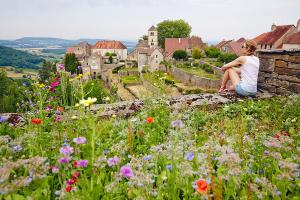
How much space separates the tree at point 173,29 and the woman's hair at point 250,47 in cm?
7142

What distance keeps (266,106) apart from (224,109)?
0.80 meters

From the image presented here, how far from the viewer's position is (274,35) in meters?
46.8

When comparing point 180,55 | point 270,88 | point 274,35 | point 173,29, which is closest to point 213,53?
point 180,55

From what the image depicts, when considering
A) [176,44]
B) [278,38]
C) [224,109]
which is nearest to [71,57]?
[176,44]

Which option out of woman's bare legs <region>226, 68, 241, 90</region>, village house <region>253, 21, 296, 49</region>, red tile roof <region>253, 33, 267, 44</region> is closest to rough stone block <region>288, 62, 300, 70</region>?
woman's bare legs <region>226, 68, 241, 90</region>

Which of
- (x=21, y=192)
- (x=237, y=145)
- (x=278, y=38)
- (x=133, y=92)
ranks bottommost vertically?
(x=133, y=92)

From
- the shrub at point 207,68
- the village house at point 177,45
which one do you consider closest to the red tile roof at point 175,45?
the village house at point 177,45

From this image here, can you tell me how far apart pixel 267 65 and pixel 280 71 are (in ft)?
1.35

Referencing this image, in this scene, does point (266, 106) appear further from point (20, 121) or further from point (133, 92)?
point (133, 92)

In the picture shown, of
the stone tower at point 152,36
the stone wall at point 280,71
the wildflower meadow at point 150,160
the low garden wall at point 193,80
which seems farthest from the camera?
the stone tower at point 152,36

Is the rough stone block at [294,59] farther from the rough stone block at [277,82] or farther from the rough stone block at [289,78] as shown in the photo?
the rough stone block at [277,82]

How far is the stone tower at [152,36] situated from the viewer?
257 ft

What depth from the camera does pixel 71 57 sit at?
69.4 metres

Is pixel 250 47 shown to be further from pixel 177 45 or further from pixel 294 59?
pixel 177 45
